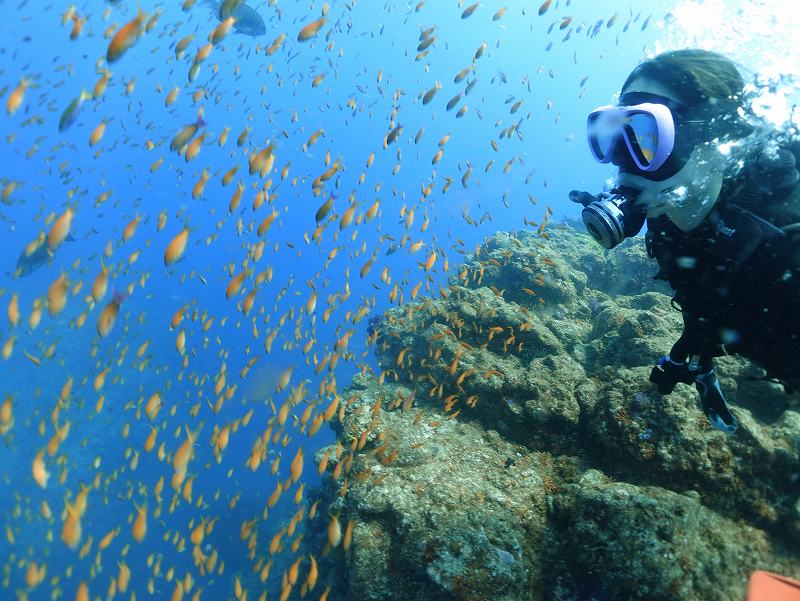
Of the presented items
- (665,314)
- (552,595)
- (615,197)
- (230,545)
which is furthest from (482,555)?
(230,545)

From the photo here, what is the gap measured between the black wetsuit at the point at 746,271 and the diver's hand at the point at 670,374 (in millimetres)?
583

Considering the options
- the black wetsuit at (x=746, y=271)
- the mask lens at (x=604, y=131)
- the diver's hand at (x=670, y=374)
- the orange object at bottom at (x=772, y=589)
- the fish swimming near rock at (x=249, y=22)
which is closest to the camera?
the orange object at bottom at (x=772, y=589)

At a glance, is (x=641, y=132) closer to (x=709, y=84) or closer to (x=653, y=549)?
(x=709, y=84)

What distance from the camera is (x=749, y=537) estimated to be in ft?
12.9

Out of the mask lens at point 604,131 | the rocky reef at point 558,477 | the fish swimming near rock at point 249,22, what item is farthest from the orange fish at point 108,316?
the fish swimming near rock at point 249,22

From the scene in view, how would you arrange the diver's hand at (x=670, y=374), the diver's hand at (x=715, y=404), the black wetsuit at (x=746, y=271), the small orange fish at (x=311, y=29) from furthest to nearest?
the small orange fish at (x=311, y=29), the diver's hand at (x=670, y=374), the diver's hand at (x=715, y=404), the black wetsuit at (x=746, y=271)

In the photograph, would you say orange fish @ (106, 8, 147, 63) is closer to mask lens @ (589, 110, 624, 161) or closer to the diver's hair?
mask lens @ (589, 110, 624, 161)

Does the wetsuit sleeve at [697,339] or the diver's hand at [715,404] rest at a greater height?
the wetsuit sleeve at [697,339]

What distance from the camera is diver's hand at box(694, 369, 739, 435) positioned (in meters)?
3.41

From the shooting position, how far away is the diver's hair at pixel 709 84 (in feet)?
8.21

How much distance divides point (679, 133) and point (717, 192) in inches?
18.1

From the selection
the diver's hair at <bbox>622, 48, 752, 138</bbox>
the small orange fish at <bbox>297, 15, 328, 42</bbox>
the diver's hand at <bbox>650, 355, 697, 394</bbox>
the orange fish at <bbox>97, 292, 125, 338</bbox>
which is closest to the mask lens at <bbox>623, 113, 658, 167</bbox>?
the diver's hair at <bbox>622, 48, 752, 138</bbox>

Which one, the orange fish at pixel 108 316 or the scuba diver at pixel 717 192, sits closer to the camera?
the scuba diver at pixel 717 192

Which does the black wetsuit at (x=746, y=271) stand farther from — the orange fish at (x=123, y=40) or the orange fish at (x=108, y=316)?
the orange fish at (x=123, y=40)
